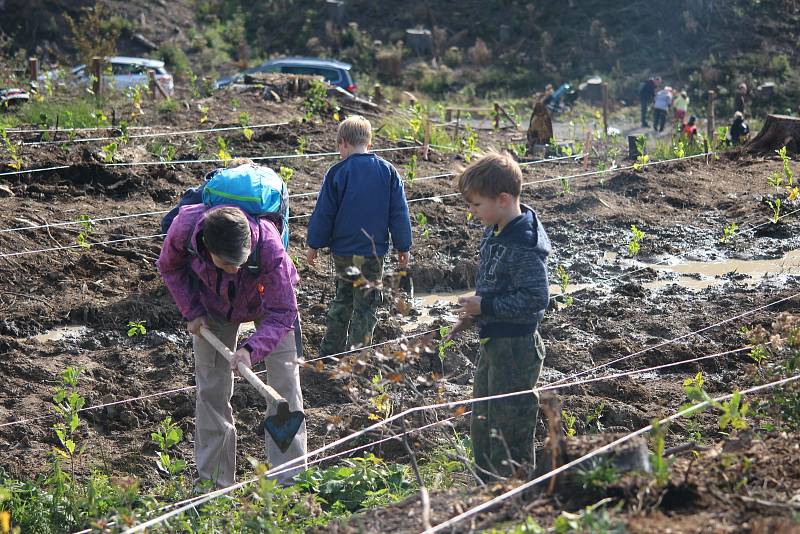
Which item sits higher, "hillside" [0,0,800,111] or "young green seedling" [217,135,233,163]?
"hillside" [0,0,800,111]

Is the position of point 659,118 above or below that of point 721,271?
above

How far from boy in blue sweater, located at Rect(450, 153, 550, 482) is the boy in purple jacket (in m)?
0.82

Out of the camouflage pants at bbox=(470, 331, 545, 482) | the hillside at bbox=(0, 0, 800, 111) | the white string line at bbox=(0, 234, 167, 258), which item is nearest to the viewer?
the camouflage pants at bbox=(470, 331, 545, 482)

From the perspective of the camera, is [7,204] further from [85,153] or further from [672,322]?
[672,322]

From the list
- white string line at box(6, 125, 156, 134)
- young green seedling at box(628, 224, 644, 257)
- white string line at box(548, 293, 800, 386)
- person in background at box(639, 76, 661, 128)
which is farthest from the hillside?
white string line at box(548, 293, 800, 386)

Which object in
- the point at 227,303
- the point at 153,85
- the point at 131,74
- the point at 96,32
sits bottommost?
the point at 227,303

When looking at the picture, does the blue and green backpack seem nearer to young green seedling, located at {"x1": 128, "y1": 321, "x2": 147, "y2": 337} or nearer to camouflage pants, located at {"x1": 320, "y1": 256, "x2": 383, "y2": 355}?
camouflage pants, located at {"x1": 320, "y1": 256, "x2": 383, "y2": 355}

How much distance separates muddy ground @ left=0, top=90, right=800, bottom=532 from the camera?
5328 millimetres

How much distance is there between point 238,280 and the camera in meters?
4.51

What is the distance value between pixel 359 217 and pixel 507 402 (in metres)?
2.24

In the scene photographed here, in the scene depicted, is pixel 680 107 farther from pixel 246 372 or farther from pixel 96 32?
pixel 246 372

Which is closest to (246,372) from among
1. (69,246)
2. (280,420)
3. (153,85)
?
(280,420)

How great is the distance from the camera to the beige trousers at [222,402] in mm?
4742

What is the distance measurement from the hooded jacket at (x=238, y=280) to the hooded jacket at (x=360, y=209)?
1.60 m
